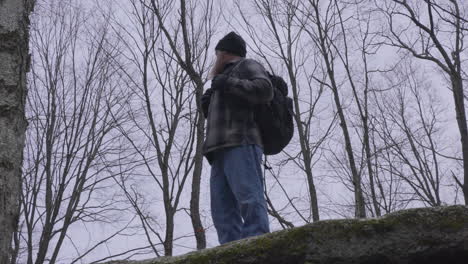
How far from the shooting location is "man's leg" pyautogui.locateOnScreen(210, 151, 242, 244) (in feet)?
10.5

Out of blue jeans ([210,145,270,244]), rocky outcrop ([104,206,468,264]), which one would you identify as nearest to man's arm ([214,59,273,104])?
blue jeans ([210,145,270,244])

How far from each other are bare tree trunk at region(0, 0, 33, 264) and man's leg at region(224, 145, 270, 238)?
4.64 ft

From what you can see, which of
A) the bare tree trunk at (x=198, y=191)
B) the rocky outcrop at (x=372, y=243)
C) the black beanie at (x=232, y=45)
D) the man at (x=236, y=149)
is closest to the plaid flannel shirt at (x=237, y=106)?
the man at (x=236, y=149)

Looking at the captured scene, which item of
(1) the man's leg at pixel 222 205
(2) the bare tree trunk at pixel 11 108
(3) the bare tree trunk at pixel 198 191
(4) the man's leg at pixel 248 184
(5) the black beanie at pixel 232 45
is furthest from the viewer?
(3) the bare tree trunk at pixel 198 191

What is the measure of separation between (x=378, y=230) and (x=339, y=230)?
0.15 metres

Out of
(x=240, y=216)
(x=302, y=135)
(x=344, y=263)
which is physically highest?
(x=302, y=135)

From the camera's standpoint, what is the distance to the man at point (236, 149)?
3033 millimetres

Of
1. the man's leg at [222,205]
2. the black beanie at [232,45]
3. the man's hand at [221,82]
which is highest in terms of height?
the black beanie at [232,45]

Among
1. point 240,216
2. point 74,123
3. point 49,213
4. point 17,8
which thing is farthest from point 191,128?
point 17,8

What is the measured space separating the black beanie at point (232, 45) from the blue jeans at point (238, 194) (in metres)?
0.78

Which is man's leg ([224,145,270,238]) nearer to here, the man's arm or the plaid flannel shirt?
the plaid flannel shirt

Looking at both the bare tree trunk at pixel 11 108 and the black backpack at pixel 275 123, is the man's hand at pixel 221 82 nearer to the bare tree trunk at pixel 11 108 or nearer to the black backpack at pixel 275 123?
the black backpack at pixel 275 123

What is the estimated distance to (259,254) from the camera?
1.92 m

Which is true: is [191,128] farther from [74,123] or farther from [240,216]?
[240,216]
